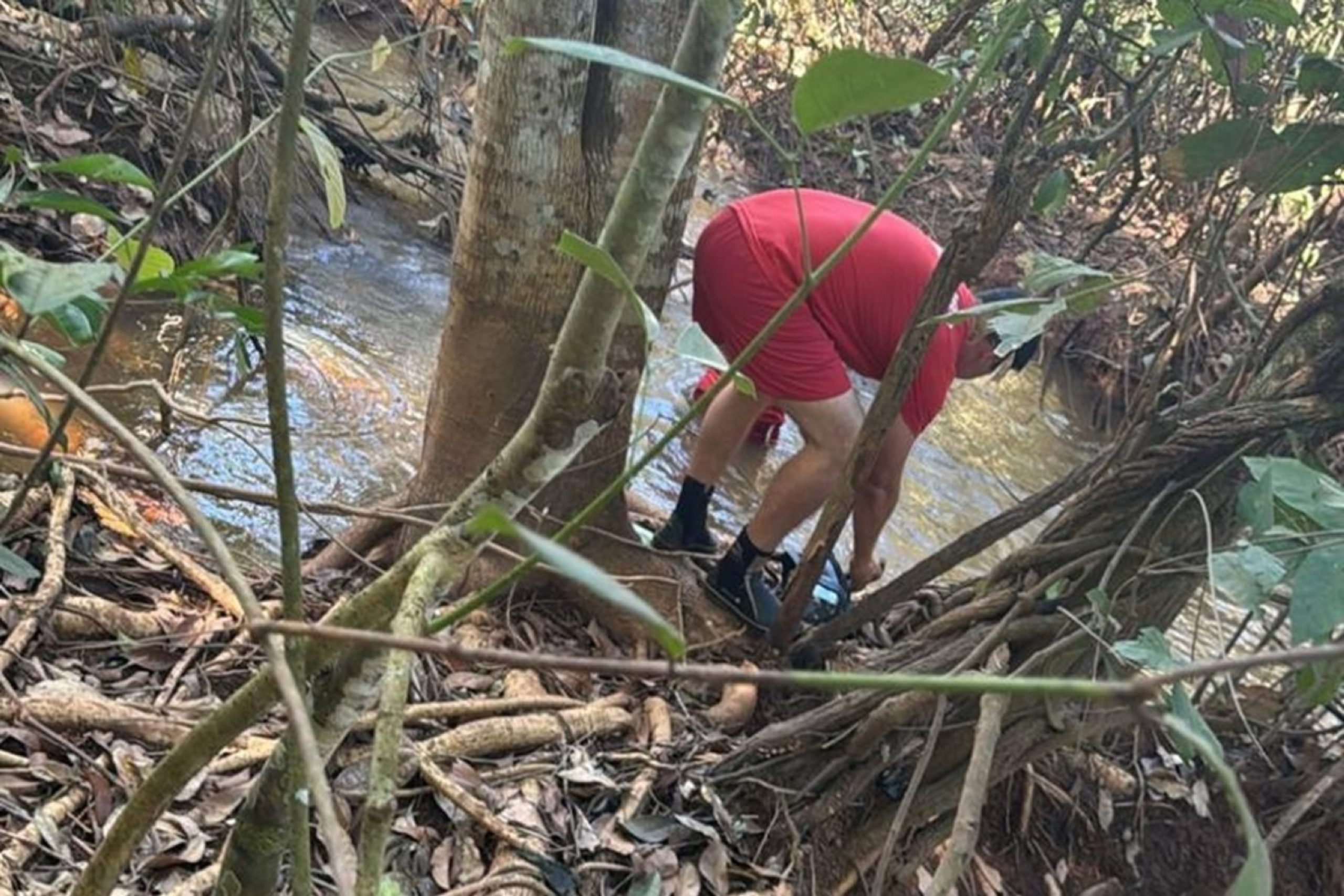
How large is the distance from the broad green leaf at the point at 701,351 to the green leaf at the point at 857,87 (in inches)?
11.5

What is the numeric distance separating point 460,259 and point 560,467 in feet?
4.22

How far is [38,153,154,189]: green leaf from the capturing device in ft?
3.93

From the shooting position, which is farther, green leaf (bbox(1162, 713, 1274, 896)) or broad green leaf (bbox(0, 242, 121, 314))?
broad green leaf (bbox(0, 242, 121, 314))

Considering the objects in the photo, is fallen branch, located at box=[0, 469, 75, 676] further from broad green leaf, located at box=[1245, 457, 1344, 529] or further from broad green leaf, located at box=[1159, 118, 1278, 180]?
broad green leaf, located at box=[1159, 118, 1278, 180]

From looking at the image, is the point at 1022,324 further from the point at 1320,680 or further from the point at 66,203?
the point at 66,203

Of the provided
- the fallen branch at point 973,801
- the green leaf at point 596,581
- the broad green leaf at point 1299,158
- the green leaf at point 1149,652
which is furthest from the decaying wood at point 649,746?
the green leaf at point 596,581

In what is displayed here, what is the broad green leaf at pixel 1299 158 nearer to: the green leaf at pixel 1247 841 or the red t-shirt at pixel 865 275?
the red t-shirt at pixel 865 275

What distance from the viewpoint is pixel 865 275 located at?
249 cm

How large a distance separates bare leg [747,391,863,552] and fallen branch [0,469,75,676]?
4.29 ft

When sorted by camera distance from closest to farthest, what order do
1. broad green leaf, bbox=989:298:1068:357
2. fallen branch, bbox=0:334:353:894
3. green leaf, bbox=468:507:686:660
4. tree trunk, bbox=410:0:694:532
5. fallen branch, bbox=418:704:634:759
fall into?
green leaf, bbox=468:507:686:660 < fallen branch, bbox=0:334:353:894 < broad green leaf, bbox=989:298:1068:357 < fallen branch, bbox=418:704:634:759 < tree trunk, bbox=410:0:694:532


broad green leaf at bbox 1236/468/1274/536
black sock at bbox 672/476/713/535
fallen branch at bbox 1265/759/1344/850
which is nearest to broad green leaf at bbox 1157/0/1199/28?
broad green leaf at bbox 1236/468/1274/536

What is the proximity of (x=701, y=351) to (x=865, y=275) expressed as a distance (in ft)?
5.10

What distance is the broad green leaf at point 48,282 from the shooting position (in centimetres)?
88

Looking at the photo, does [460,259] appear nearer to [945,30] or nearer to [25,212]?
[945,30]
